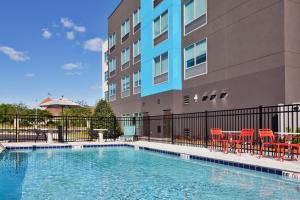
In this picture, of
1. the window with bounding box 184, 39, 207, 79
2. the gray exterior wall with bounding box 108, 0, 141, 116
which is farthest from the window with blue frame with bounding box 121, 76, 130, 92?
the window with bounding box 184, 39, 207, 79

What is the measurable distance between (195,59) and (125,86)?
1348cm

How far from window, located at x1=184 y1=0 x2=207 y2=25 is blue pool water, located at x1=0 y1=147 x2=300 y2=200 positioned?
11.3 metres

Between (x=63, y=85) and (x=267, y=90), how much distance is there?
174ft

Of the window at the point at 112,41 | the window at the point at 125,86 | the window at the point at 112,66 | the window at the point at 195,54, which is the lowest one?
the window at the point at 125,86

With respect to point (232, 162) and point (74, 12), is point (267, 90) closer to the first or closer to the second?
point (232, 162)

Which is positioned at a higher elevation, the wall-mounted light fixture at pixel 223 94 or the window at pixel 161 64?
the window at pixel 161 64

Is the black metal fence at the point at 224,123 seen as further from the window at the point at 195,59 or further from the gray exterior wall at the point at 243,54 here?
the window at the point at 195,59

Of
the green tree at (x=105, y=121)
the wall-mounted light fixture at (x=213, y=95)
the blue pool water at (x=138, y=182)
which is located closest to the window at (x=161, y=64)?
the green tree at (x=105, y=121)

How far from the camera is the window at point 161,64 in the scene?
22456 mm

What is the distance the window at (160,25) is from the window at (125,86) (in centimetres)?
785

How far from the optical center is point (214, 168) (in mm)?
9781

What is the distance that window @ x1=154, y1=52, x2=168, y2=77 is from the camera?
22456 millimetres

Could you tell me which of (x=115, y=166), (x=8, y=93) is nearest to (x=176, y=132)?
(x=115, y=166)

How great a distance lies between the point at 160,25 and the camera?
77.0 feet
